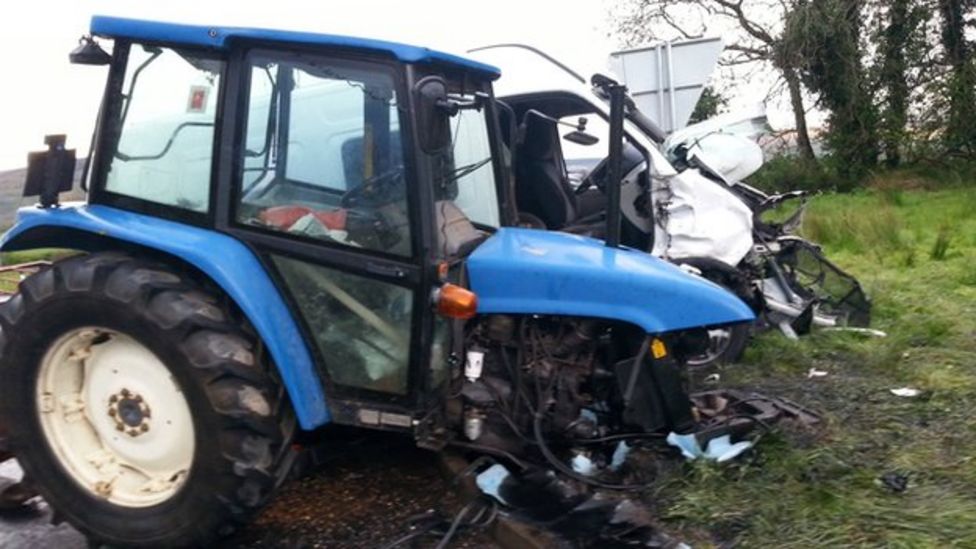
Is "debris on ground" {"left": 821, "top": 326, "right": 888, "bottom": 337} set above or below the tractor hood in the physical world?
below

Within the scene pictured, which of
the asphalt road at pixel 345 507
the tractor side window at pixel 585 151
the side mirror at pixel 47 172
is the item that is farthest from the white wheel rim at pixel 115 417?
the tractor side window at pixel 585 151

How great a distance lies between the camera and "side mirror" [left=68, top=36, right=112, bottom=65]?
432 cm

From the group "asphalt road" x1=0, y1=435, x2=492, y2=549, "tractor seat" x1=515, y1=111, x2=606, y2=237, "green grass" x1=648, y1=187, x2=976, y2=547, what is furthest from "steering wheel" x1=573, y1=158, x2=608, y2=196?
"asphalt road" x1=0, y1=435, x2=492, y2=549

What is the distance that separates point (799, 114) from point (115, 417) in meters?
21.9

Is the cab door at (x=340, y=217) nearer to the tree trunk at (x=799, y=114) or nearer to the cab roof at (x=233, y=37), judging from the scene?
the cab roof at (x=233, y=37)

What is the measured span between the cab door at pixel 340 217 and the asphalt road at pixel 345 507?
52 cm

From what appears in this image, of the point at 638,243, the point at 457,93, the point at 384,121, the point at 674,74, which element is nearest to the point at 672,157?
the point at 638,243

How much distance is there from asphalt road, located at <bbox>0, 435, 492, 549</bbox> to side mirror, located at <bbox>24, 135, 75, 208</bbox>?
136 centimetres

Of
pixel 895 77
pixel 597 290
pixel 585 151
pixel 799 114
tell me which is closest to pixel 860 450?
pixel 597 290

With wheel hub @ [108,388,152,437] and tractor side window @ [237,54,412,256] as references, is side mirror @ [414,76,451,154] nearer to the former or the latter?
tractor side window @ [237,54,412,256]

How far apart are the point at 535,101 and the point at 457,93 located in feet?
11.7

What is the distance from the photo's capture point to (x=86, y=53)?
432 centimetres

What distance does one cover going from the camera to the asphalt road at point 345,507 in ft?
14.0

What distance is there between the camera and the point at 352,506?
15.0 ft
